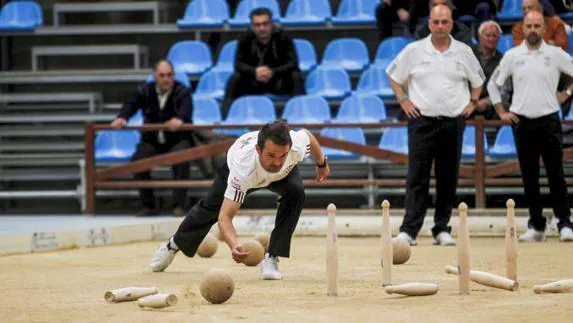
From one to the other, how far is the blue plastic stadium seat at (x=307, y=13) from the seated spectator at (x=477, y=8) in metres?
1.79

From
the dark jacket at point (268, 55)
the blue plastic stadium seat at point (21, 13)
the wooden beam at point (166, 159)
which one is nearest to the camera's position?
the wooden beam at point (166, 159)

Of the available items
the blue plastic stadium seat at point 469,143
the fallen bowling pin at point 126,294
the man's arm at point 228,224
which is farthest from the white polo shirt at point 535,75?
the fallen bowling pin at point 126,294

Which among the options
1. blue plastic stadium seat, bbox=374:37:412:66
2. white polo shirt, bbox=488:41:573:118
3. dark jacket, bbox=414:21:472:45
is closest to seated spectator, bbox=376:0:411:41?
blue plastic stadium seat, bbox=374:37:412:66

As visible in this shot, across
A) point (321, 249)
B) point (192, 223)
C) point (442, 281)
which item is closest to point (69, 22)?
point (321, 249)

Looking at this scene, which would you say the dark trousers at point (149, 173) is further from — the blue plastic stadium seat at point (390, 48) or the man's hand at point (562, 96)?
the man's hand at point (562, 96)

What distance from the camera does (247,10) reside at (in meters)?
16.0

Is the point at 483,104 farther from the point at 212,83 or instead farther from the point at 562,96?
the point at 212,83

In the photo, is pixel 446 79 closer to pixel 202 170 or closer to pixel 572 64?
pixel 572 64

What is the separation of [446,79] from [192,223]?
10.2ft

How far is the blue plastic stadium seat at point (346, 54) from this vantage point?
49.9ft

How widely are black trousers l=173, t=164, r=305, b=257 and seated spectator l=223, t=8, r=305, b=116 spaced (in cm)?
616

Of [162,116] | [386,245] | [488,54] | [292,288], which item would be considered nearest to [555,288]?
[386,245]

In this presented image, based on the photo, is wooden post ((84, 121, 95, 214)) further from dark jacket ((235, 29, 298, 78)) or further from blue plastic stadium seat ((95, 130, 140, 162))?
dark jacket ((235, 29, 298, 78))

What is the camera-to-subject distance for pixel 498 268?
8328 mm
